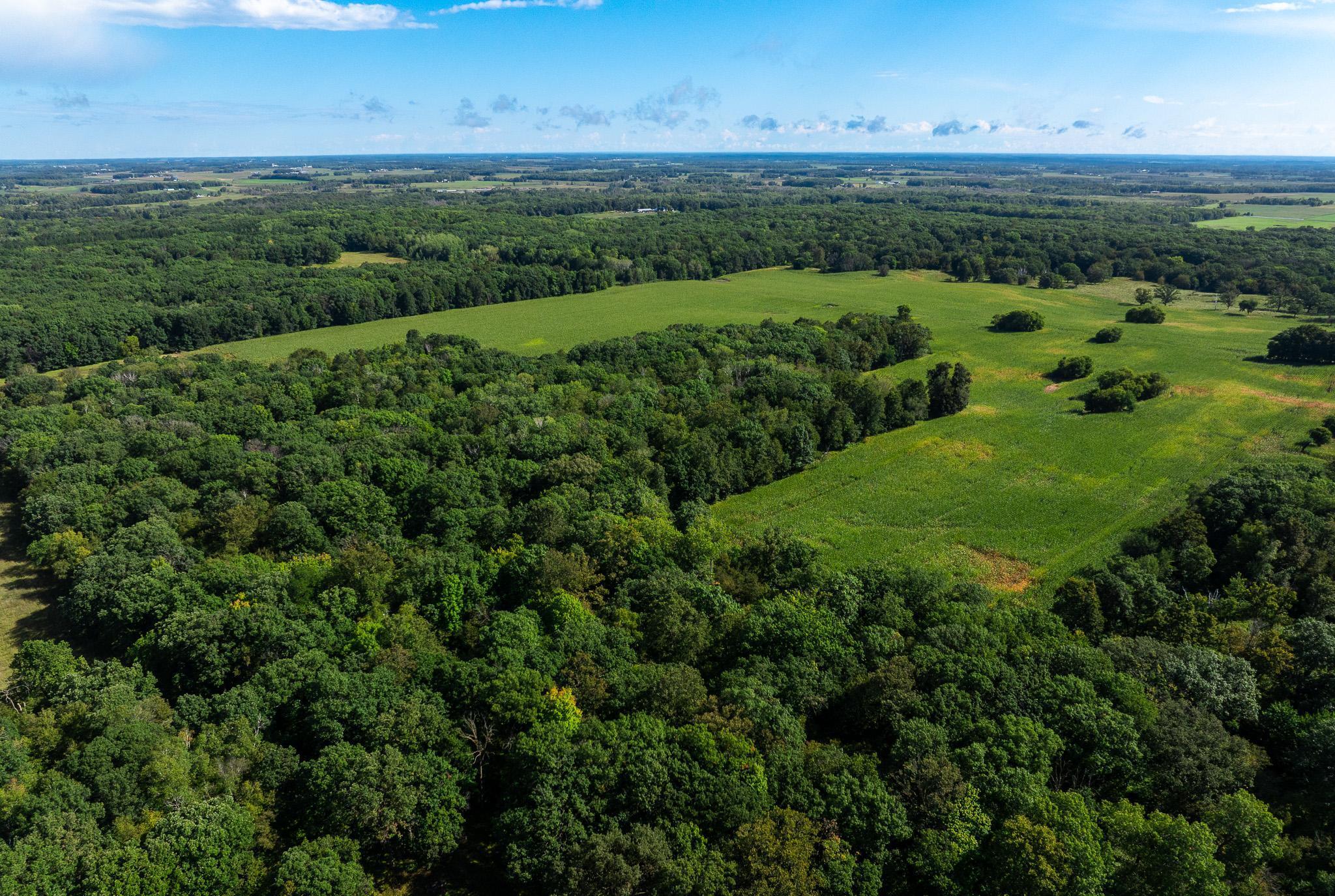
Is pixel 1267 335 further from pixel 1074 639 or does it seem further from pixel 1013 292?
pixel 1074 639

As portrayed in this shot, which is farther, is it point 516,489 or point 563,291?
point 563,291

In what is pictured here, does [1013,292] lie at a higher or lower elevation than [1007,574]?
higher

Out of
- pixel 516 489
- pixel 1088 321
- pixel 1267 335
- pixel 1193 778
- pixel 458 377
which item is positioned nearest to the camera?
pixel 1193 778

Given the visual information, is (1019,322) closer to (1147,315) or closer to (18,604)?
(1147,315)

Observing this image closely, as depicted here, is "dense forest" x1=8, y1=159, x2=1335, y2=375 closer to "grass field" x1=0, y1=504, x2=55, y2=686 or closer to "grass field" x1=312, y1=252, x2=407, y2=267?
"grass field" x1=312, y1=252, x2=407, y2=267

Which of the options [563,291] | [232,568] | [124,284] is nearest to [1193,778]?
[232,568]

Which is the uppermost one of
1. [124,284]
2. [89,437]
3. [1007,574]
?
[124,284]

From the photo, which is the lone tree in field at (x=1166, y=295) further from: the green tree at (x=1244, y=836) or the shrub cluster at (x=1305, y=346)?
the green tree at (x=1244, y=836)

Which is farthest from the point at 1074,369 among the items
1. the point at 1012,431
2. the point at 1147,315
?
the point at 1147,315
